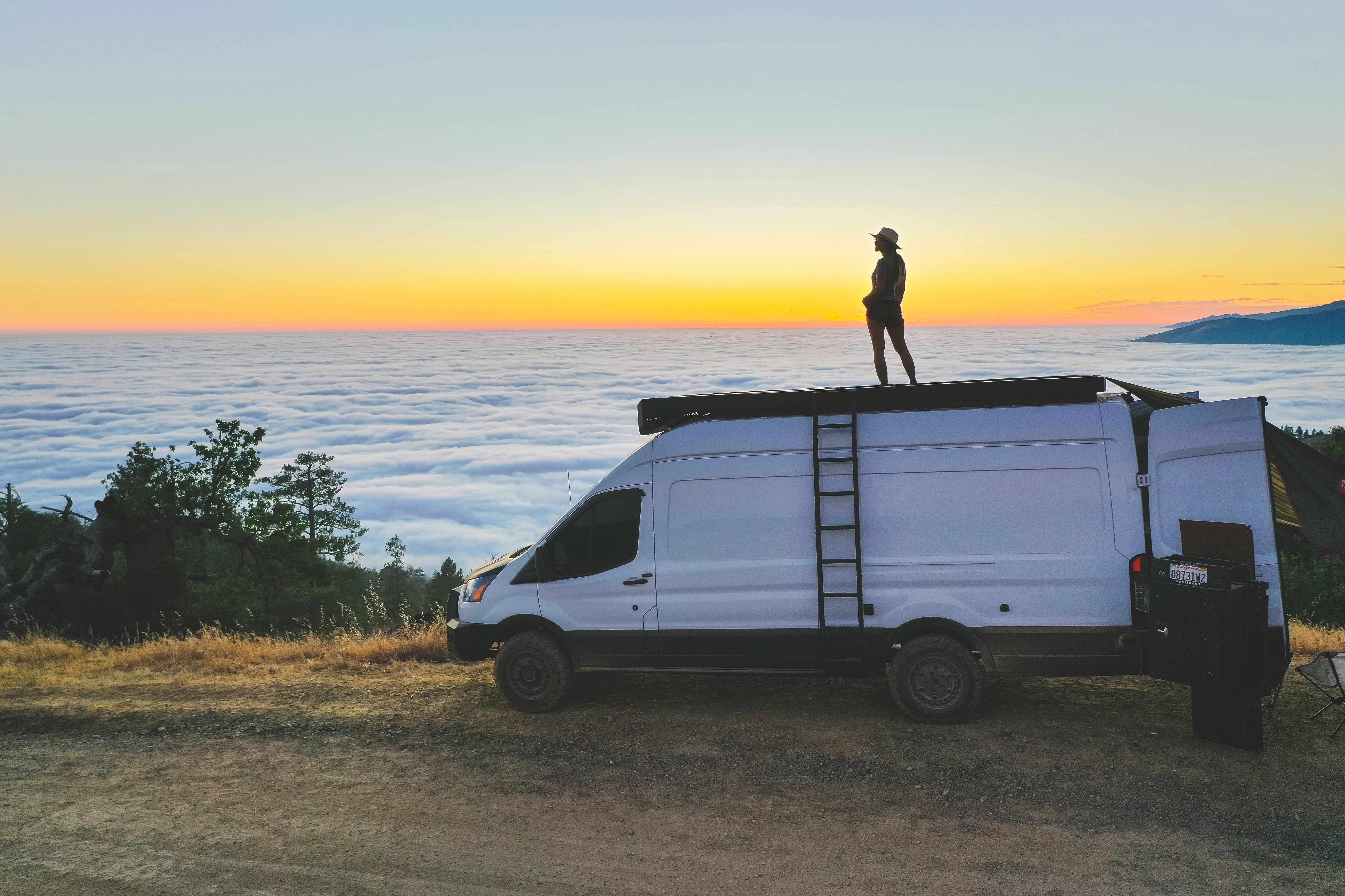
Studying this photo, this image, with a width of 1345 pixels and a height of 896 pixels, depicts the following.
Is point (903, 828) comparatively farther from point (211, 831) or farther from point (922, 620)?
point (211, 831)

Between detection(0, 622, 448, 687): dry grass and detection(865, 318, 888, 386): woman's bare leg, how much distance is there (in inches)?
244

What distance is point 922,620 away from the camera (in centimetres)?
752

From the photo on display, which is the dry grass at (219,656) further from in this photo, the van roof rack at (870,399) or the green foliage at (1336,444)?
the green foliage at (1336,444)

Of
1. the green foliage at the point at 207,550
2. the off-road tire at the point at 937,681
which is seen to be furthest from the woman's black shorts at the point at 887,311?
the green foliage at the point at 207,550

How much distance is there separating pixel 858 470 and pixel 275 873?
520cm

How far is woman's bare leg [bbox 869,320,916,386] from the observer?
9.81 m

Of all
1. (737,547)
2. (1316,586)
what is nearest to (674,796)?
(737,547)

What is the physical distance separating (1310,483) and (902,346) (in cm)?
394

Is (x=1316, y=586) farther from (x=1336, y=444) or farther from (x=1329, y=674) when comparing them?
(x=1329, y=674)

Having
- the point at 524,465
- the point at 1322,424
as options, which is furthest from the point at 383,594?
the point at 524,465

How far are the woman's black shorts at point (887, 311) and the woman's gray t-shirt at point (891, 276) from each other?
0.04 meters

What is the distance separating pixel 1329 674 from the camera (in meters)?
7.34

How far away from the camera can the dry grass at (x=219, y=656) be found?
1068cm

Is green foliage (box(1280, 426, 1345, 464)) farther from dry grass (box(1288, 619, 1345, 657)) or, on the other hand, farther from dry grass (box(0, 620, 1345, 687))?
dry grass (box(0, 620, 1345, 687))
